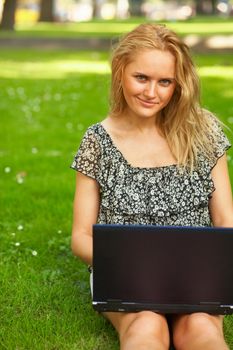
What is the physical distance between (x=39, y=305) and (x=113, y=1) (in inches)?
3207

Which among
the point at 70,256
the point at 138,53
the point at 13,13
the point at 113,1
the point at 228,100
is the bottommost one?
the point at 113,1

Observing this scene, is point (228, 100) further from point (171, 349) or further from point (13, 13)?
point (13, 13)

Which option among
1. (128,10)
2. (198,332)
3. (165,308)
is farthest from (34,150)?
(128,10)

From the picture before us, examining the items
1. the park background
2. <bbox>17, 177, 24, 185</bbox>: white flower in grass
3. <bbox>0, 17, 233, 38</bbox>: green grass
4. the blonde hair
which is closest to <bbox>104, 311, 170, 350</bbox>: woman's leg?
the park background

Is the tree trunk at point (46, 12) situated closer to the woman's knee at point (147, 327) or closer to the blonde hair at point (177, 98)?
the blonde hair at point (177, 98)

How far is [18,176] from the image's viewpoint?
5754mm

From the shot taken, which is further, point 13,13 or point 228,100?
point 13,13

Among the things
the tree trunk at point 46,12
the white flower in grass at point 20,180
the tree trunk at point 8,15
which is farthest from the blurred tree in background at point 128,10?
the white flower in grass at point 20,180

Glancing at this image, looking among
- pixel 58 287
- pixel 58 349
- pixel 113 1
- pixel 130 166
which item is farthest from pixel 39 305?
pixel 113 1

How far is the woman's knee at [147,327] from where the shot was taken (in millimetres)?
2688

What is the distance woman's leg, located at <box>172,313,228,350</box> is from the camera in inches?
103

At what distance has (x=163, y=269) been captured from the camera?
271 centimetres

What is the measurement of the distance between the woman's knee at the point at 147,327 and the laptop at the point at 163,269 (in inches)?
1.3

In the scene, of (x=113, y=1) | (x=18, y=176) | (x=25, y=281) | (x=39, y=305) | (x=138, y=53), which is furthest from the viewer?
(x=113, y=1)
